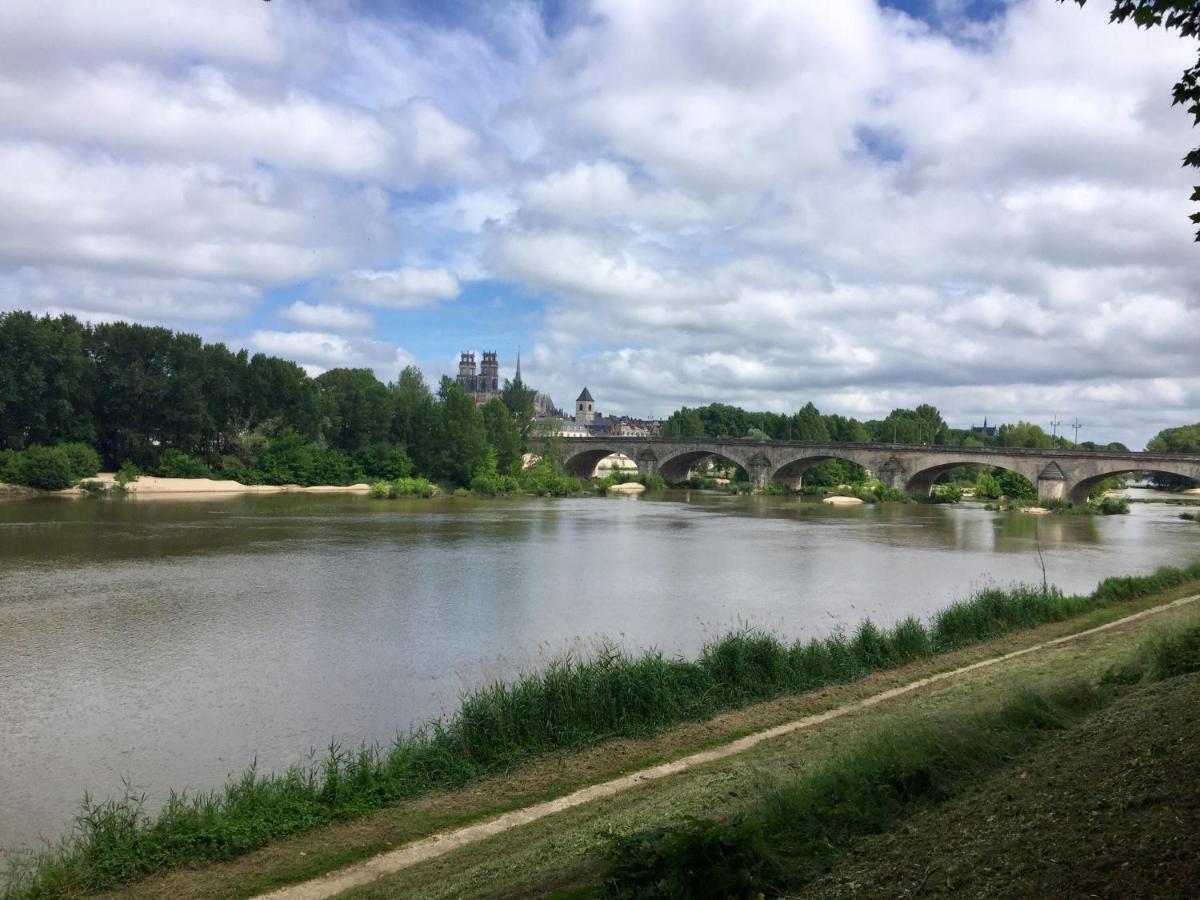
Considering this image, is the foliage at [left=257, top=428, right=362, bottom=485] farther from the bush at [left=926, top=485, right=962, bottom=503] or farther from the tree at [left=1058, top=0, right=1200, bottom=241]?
the tree at [left=1058, top=0, right=1200, bottom=241]

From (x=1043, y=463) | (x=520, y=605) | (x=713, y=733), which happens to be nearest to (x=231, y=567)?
(x=520, y=605)

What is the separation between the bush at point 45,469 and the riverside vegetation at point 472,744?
58.7 m

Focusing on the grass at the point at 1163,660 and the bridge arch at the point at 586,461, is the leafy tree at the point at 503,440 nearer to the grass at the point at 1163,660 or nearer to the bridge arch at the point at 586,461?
the bridge arch at the point at 586,461

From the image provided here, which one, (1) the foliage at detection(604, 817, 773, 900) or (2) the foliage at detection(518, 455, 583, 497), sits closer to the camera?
(1) the foliage at detection(604, 817, 773, 900)

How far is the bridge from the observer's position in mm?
64062

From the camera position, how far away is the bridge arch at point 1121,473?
195ft

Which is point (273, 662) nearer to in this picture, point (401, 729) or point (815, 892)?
point (401, 729)

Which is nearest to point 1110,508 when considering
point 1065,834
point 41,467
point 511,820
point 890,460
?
point 890,460

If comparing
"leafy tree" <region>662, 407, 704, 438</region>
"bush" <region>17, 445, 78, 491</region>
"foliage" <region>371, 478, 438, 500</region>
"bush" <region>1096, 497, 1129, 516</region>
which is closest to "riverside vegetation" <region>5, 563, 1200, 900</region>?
"bush" <region>1096, 497, 1129, 516</region>

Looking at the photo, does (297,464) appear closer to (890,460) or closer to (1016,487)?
(890,460)

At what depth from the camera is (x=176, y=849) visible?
7973 millimetres

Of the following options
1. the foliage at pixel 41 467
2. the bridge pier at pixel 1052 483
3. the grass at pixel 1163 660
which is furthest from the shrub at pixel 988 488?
the grass at pixel 1163 660

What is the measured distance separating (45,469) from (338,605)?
49502mm

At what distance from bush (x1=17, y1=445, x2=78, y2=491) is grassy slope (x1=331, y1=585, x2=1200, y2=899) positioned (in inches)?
2502
